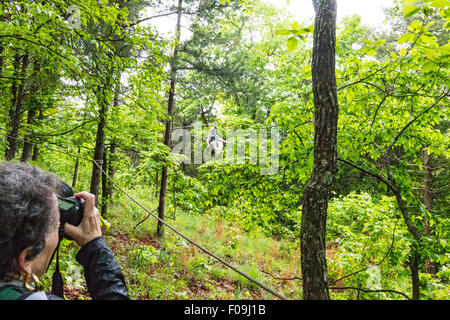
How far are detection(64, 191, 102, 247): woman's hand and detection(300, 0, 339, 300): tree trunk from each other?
107cm

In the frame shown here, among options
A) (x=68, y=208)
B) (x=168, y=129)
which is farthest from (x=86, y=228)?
(x=168, y=129)

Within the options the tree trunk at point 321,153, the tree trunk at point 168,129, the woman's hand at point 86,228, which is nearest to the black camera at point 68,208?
the woman's hand at point 86,228

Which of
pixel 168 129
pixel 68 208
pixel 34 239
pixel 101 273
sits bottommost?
pixel 101 273

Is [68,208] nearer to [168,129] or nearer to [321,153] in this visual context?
[321,153]

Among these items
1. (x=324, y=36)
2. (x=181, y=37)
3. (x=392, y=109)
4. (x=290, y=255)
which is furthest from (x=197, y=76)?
(x=290, y=255)

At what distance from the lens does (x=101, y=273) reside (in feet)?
3.01

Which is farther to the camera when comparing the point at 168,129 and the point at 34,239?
the point at 168,129

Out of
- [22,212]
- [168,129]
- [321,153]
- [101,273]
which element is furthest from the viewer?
[168,129]

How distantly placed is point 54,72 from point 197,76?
359cm

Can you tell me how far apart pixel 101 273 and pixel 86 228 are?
201 mm

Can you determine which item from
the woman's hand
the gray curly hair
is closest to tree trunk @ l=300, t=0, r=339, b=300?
the woman's hand

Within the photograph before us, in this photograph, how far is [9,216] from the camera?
71 cm

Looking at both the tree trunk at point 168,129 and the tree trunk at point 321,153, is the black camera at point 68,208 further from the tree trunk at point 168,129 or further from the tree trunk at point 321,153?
the tree trunk at point 168,129

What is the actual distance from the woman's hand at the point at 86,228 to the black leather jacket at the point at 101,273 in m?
0.03
